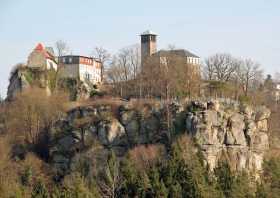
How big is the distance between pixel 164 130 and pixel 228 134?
6.29 metres

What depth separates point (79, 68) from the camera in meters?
107

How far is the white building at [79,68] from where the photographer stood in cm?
10588

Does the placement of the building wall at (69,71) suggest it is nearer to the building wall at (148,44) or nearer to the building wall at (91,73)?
the building wall at (91,73)

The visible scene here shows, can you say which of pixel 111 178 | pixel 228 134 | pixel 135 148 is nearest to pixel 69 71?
pixel 135 148

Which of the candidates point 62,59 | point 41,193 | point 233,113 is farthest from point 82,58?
point 41,193

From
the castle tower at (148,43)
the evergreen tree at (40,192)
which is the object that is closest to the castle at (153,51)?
the castle tower at (148,43)

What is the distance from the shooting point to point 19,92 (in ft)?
333

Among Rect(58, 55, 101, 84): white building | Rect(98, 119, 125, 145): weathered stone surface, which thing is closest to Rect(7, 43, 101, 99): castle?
Rect(58, 55, 101, 84): white building

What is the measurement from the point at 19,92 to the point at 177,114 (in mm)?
20724

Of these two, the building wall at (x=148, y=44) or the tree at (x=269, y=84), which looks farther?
the tree at (x=269, y=84)

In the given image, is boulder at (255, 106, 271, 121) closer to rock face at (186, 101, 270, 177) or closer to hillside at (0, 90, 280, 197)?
hillside at (0, 90, 280, 197)

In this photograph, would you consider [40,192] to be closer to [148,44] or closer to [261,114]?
[261,114]

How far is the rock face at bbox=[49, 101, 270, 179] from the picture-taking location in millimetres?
88188

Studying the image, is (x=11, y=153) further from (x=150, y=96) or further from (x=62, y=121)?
(x=150, y=96)
